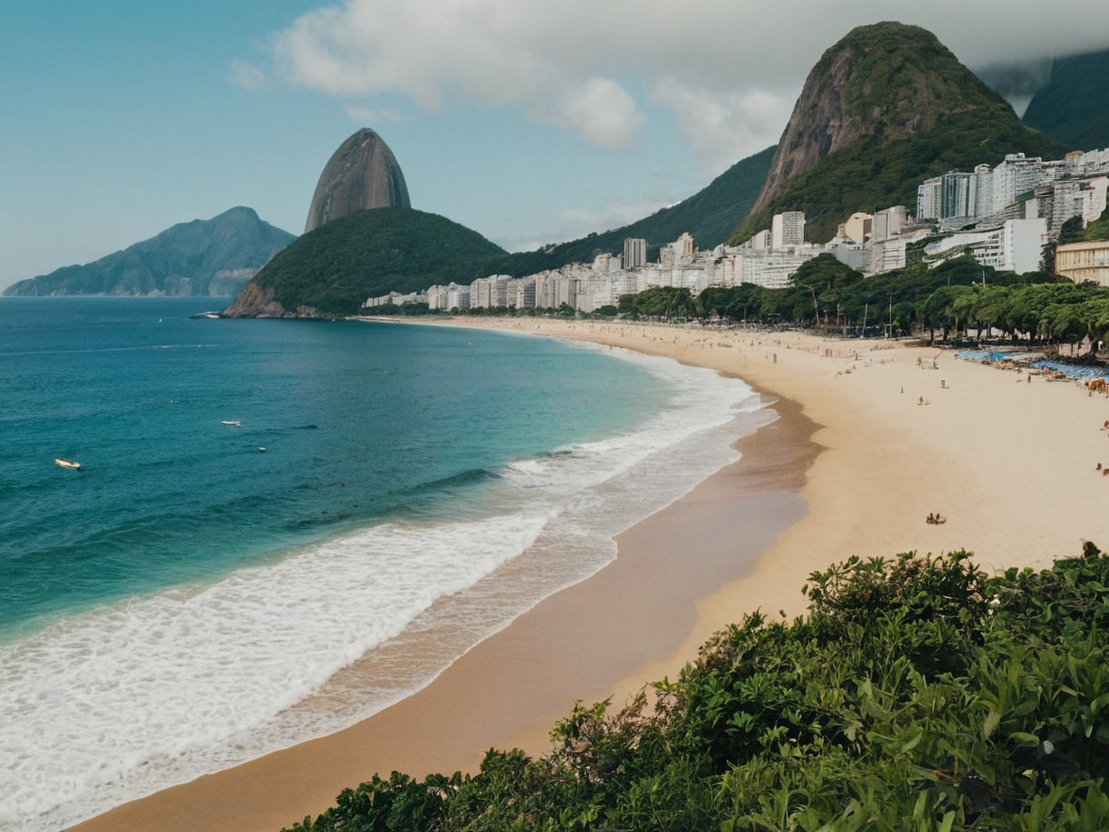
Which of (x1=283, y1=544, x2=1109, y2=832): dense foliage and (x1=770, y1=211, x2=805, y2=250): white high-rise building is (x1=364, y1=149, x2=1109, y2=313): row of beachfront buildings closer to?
(x1=770, y1=211, x2=805, y2=250): white high-rise building

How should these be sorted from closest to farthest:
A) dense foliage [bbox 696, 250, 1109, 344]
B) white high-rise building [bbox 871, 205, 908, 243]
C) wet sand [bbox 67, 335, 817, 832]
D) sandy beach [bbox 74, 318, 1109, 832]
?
wet sand [bbox 67, 335, 817, 832] < sandy beach [bbox 74, 318, 1109, 832] < dense foliage [bbox 696, 250, 1109, 344] < white high-rise building [bbox 871, 205, 908, 243]

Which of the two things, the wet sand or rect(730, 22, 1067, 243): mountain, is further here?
rect(730, 22, 1067, 243): mountain

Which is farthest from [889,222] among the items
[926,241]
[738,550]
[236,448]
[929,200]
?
[738,550]

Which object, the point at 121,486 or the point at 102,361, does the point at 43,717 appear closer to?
the point at 121,486

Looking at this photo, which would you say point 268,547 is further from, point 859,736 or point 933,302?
point 933,302

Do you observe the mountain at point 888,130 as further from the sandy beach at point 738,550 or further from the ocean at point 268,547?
the sandy beach at point 738,550

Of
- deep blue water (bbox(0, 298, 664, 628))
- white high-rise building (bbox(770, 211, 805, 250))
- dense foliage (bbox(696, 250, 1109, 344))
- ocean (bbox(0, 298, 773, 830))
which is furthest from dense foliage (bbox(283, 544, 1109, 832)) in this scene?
white high-rise building (bbox(770, 211, 805, 250))

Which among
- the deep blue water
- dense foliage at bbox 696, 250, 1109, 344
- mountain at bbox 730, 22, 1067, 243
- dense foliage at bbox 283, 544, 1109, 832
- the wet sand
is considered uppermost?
mountain at bbox 730, 22, 1067, 243

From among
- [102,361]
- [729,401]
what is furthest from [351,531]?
[102,361]
